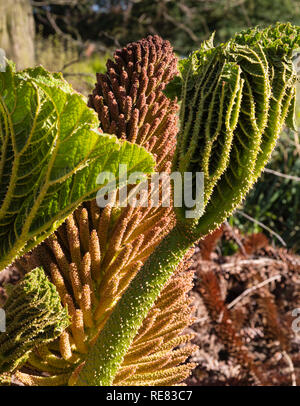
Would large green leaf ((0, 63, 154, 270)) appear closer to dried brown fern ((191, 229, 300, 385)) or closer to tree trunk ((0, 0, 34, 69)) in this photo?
dried brown fern ((191, 229, 300, 385))

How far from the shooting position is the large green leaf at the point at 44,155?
473mm

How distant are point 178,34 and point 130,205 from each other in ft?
28.5

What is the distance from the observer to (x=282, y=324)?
1.65 metres

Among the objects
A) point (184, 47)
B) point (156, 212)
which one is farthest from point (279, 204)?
point (184, 47)

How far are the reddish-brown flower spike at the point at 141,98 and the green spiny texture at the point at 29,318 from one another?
245 millimetres

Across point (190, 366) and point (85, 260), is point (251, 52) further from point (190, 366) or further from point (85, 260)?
point (190, 366)

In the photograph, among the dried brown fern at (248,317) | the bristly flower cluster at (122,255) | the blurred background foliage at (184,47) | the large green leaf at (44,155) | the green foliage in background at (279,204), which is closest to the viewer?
the large green leaf at (44,155)

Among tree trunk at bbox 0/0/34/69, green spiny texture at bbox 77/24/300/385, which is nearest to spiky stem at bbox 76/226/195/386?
green spiny texture at bbox 77/24/300/385

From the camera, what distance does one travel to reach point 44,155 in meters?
0.52

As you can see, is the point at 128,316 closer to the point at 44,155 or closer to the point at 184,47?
the point at 44,155

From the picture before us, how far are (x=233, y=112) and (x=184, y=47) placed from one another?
16.1ft

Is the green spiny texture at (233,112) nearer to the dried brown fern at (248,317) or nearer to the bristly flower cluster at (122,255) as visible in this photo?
the bristly flower cluster at (122,255)

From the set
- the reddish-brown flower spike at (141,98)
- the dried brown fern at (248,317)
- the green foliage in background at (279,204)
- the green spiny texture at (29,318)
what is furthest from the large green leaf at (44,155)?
the green foliage in background at (279,204)

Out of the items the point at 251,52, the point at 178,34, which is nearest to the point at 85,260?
the point at 251,52
